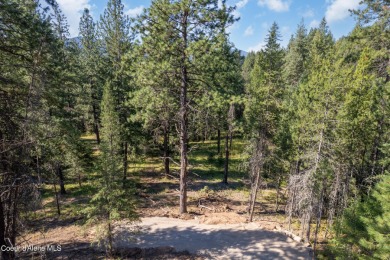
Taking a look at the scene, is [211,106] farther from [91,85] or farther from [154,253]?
[91,85]

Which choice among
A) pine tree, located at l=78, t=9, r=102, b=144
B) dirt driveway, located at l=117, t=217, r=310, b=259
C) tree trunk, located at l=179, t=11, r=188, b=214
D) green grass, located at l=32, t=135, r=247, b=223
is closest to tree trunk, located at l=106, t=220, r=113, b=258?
dirt driveway, located at l=117, t=217, r=310, b=259

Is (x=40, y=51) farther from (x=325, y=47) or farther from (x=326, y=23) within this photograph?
(x=326, y=23)

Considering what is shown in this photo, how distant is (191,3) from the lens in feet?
45.0

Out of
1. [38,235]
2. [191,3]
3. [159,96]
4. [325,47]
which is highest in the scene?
[325,47]

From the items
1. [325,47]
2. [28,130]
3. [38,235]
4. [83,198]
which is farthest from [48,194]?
[325,47]

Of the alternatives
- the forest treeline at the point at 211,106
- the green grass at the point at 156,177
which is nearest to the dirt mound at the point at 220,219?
the forest treeline at the point at 211,106

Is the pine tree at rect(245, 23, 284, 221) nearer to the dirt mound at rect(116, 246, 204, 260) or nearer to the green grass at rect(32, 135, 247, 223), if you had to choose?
the green grass at rect(32, 135, 247, 223)

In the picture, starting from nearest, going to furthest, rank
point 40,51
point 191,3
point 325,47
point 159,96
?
point 40,51
point 191,3
point 159,96
point 325,47

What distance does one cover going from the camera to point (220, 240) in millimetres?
14406

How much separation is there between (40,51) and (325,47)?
3535 centimetres

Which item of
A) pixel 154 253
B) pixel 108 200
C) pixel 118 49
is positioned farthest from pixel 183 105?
pixel 118 49

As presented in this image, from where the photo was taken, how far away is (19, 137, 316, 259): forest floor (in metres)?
13.3

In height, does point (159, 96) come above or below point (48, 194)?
above

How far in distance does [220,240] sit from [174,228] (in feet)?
9.76
